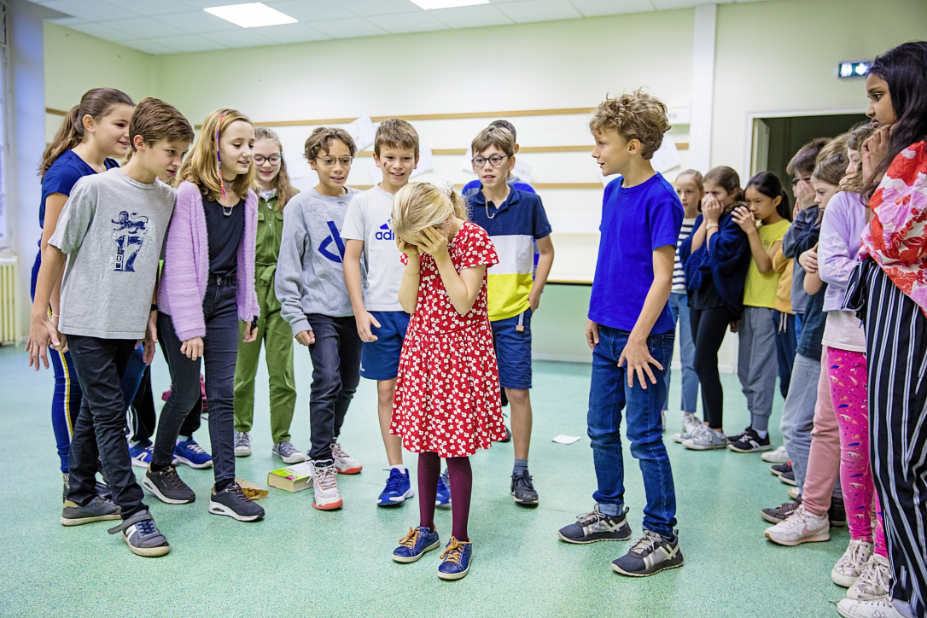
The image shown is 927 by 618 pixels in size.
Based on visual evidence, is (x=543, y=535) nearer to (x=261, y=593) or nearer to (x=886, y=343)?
(x=261, y=593)

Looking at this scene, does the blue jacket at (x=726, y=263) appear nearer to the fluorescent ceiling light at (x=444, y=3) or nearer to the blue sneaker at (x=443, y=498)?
the blue sneaker at (x=443, y=498)

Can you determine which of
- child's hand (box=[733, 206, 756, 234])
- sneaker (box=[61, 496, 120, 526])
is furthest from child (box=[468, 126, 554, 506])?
sneaker (box=[61, 496, 120, 526])

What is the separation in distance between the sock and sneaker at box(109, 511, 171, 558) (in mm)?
874

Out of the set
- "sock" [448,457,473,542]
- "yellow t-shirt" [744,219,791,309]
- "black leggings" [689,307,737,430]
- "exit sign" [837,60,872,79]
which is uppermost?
"exit sign" [837,60,872,79]

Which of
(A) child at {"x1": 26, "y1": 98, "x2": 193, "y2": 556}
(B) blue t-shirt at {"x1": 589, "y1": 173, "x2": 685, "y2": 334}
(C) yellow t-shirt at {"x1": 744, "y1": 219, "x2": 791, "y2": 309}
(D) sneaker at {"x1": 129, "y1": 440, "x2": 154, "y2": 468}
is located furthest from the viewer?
(C) yellow t-shirt at {"x1": 744, "y1": 219, "x2": 791, "y2": 309}

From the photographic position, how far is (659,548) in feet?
6.47

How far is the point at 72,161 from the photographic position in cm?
221

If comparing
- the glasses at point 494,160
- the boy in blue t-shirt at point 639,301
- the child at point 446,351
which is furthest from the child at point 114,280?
the boy in blue t-shirt at point 639,301

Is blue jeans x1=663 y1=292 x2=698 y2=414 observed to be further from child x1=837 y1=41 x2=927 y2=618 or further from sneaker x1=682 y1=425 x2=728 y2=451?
child x1=837 y1=41 x2=927 y2=618

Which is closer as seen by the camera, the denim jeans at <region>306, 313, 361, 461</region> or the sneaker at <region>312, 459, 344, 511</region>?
the sneaker at <region>312, 459, 344, 511</region>

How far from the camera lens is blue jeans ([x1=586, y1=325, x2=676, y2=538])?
1.95 meters

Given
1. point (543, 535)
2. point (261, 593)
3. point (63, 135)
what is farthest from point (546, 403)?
point (63, 135)

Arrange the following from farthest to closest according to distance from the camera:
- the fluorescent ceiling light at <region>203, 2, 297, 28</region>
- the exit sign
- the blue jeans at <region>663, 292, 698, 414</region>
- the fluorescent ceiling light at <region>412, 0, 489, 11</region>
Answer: the fluorescent ceiling light at <region>203, 2, 297, 28</region> < the fluorescent ceiling light at <region>412, 0, 489, 11</region> < the exit sign < the blue jeans at <region>663, 292, 698, 414</region>

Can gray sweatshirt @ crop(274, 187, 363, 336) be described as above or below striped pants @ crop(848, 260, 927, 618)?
above
